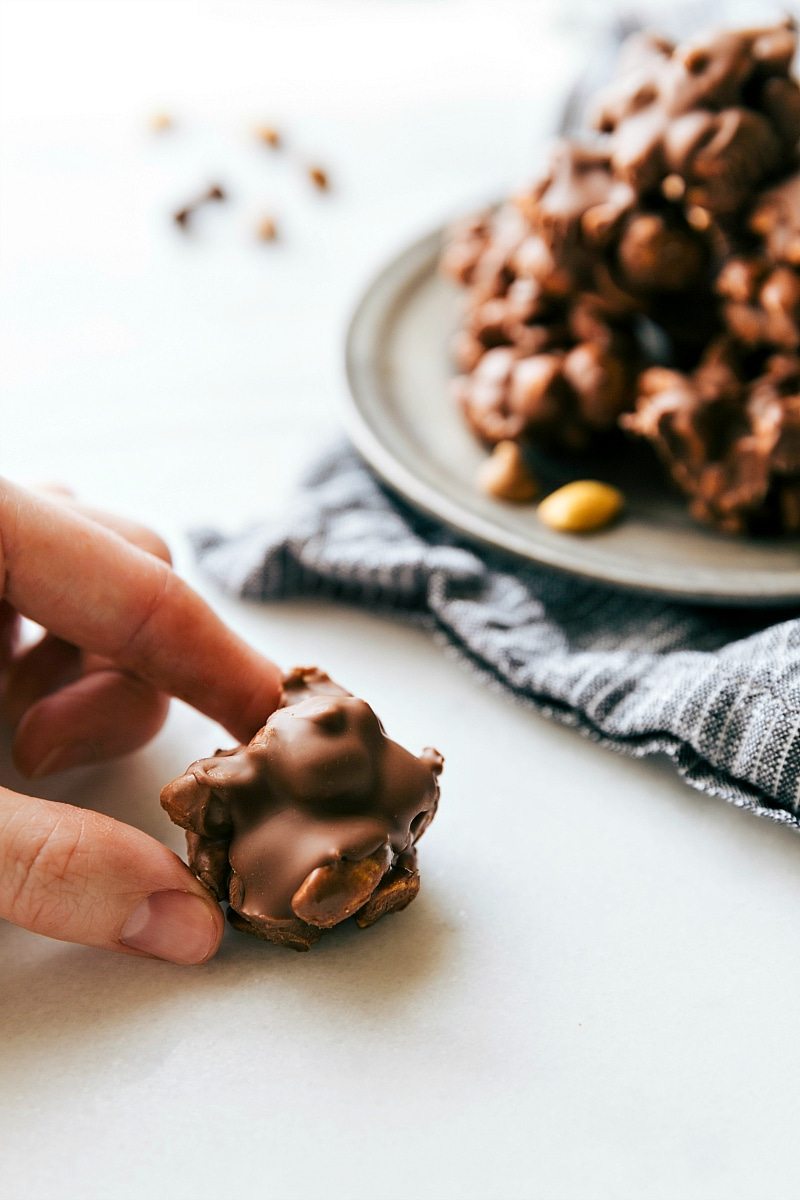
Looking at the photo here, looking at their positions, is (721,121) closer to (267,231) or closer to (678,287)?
(678,287)

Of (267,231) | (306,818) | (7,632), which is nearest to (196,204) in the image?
(267,231)

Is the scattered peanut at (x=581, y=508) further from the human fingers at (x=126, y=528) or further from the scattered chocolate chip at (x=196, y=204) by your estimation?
the scattered chocolate chip at (x=196, y=204)

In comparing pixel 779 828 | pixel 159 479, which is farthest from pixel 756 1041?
pixel 159 479

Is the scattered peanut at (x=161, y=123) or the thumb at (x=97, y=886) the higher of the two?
the scattered peanut at (x=161, y=123)

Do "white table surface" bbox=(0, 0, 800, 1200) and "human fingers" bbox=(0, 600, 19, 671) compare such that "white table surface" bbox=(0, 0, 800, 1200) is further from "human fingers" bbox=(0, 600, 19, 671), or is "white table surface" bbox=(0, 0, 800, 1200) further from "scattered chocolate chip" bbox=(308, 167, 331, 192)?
"scattered chocolate chip" bbox=(308, 167, 331, 192)

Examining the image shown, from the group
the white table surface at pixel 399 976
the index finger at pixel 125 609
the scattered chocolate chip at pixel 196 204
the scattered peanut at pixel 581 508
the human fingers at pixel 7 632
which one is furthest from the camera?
the scattered chocolate chip at pixel 196 204

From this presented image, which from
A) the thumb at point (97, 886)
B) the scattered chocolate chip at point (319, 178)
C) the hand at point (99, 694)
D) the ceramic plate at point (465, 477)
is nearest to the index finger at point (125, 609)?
the hand at point (99, 694)

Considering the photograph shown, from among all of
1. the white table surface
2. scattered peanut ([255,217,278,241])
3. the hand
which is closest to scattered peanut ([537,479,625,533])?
the white table surface
